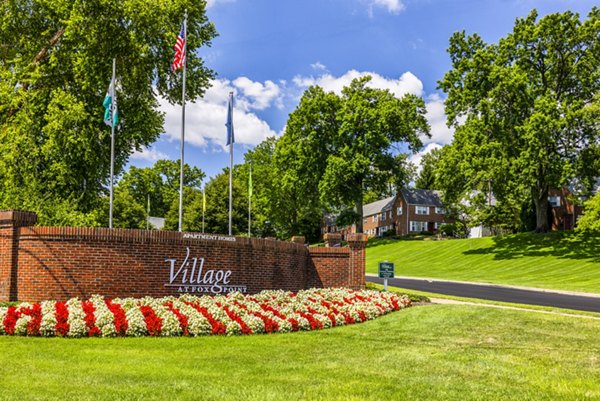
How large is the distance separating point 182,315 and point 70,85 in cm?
1661

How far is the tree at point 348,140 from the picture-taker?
193 feet

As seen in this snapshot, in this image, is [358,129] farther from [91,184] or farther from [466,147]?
[91,184]

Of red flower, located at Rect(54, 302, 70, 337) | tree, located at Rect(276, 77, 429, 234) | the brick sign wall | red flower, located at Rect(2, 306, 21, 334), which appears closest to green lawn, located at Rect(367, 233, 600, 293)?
tree, located at Rect(276, 77, 429, 234)

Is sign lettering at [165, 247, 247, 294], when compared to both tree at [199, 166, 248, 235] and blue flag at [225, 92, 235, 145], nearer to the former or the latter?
blue flag at [225, 92, 235, 145]

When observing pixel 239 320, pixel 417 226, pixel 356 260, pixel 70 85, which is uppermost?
pixel 70 85

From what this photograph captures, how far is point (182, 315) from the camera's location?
38.2 feet

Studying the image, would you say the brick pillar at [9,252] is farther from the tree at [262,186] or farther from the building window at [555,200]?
the building window at [555,200]

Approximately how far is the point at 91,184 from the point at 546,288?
881 inches

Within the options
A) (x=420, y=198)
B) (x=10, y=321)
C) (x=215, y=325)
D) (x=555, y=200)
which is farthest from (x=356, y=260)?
(x=420, y=198)

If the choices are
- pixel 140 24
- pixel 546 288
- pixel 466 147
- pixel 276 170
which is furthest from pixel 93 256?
pixel 276 170

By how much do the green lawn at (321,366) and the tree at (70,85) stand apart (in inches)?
555

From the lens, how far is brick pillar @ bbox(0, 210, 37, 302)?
13992 millimetres

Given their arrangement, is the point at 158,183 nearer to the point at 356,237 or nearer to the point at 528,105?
the point at 528,105

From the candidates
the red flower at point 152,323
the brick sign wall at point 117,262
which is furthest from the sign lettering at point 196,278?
the red flower at point 152,323
